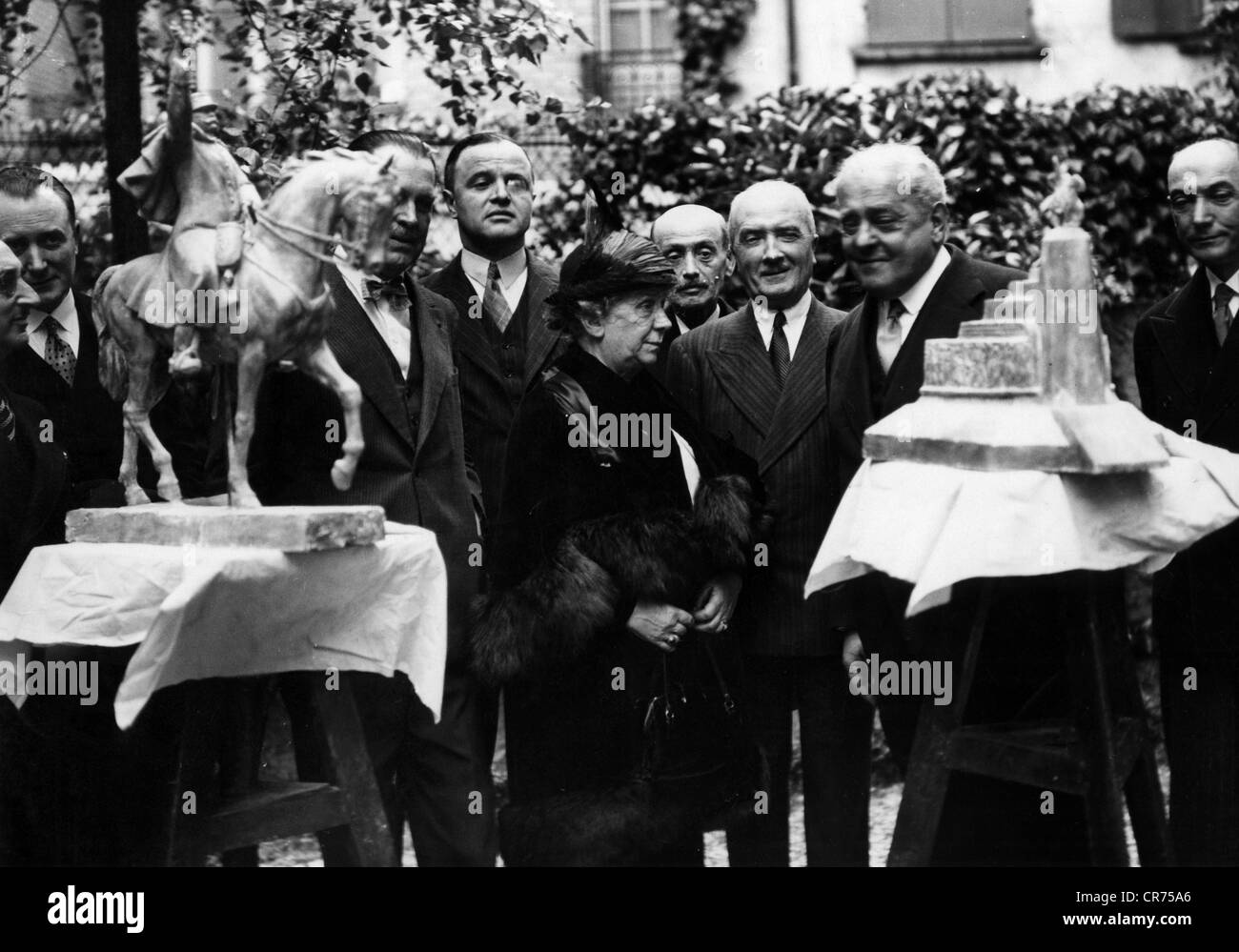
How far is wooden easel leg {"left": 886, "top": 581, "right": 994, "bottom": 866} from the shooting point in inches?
149

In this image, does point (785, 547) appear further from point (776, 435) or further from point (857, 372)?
point (857, 372)

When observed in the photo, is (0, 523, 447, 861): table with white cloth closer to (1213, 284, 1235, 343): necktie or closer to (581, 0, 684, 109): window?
(1213, 284, 1235, 343): necktie

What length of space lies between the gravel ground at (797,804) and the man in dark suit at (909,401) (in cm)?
185

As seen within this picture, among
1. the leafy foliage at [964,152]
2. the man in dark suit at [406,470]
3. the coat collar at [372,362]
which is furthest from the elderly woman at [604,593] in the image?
the leafy foliage at [964,152]

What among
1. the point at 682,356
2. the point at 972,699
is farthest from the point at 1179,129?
the point at 972,699

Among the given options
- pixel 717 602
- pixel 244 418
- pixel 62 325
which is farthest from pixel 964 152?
pixel 244 418

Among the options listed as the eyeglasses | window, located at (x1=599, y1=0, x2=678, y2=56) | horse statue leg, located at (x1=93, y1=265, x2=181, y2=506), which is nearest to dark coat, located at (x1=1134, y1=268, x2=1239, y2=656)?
the eyeglasses

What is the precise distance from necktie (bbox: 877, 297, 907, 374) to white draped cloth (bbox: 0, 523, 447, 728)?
146 cm

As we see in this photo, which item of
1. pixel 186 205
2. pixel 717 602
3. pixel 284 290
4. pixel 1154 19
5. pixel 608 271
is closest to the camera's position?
pixel 284 290

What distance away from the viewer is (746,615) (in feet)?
15.4

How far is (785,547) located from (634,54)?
817 cm

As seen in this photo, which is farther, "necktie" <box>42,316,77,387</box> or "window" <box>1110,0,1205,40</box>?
"window" <box>1110,0,1205,40</box>

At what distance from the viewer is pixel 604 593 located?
4.11m
